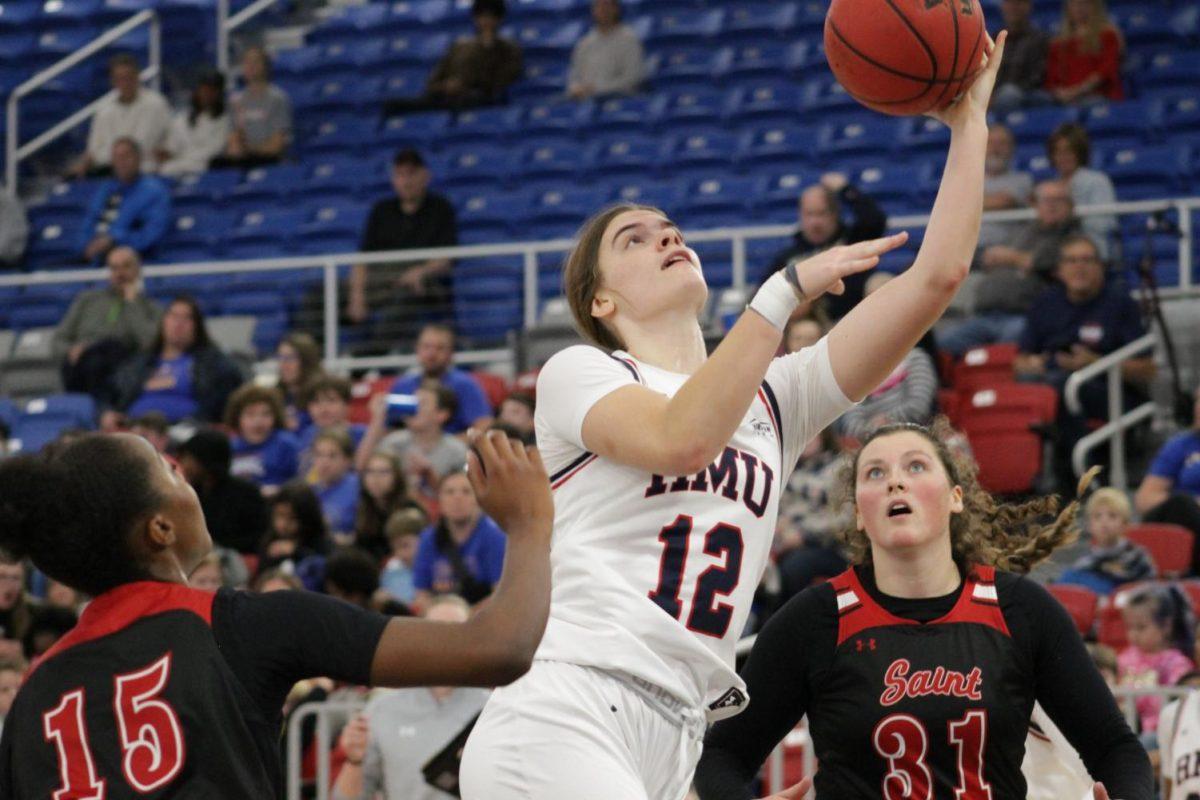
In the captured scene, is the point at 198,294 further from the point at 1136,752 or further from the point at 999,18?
the point at 1136,752

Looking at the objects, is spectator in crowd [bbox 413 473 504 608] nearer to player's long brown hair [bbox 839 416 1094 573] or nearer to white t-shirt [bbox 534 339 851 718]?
player's long brown hair [bbox 839 416 1094 573]

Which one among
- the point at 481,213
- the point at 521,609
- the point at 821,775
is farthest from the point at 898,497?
the point at 481,213

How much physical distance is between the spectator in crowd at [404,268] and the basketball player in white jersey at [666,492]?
8.05 m

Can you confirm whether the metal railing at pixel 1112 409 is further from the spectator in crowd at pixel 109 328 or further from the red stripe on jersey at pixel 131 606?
the red stripe on jersey at pixel 131 606

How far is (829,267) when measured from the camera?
3525 mm

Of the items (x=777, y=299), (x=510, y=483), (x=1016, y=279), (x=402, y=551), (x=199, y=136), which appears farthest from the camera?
(x=199, y=136)

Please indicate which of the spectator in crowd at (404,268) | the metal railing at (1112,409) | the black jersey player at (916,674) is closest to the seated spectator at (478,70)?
the spectator in crowd at (404,268)

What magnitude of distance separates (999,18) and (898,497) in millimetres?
9828

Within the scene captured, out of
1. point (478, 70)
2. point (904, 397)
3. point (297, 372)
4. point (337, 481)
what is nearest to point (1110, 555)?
point (904, 397)

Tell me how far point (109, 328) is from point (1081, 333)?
5893 mm

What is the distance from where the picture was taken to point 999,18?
13.6m

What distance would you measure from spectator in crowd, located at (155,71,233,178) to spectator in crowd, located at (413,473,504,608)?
23.6 feet

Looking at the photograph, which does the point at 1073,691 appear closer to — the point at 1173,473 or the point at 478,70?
the point at 1173,473

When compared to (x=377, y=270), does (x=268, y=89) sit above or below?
above
